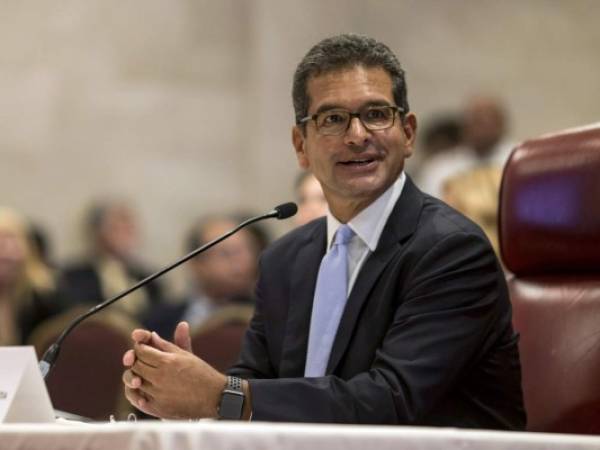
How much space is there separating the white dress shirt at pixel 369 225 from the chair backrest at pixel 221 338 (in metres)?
→ 2.01

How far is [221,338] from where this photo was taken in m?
4.98

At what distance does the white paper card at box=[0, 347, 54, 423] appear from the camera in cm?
257

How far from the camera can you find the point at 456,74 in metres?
8.15

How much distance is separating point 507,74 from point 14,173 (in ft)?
10.6

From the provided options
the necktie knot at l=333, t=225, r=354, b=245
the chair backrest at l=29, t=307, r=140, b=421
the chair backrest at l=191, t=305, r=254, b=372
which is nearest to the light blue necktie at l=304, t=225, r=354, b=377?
the necktie knot at l=333, t=225, r=354, b=245

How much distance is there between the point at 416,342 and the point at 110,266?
5.01m

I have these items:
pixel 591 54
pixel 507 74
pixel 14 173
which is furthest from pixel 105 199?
pixel 591 54

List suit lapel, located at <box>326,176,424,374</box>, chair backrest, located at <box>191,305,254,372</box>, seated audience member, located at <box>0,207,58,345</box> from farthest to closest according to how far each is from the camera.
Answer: seated audience member, located at <box>0,207,58,345</box> < chair backrest, located at <box>191,305,254,372</box> < suit lapel, located at <box>326,176,424,374</box>

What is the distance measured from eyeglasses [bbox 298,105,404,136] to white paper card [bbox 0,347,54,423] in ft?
2.73

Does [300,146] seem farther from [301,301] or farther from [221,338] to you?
[221,338]

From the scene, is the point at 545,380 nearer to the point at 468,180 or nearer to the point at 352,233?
the point at 352,233

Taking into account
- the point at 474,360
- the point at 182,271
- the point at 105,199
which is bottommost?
the point at 182,271

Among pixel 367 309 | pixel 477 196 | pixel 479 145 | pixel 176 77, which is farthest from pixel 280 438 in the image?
pixel 176 77

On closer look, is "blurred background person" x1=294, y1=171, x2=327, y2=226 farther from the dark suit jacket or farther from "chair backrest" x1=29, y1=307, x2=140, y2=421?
the dark suit jacket
